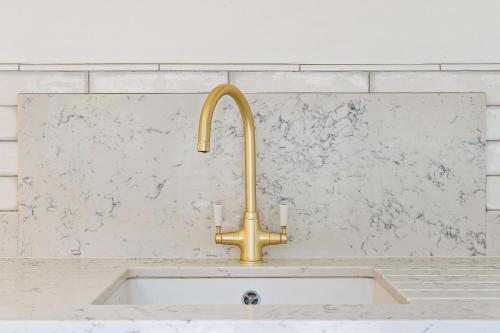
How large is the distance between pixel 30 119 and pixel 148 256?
0.42 m

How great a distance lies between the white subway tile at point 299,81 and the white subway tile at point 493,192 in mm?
357

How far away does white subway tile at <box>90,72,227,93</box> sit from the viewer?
1370mm

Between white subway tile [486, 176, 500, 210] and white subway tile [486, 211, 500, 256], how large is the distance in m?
0.02

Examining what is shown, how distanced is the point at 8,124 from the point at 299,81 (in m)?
0.68

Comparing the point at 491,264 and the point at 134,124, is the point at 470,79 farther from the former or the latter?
the point at 134,124

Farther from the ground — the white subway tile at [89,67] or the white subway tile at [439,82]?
the white subway tile at [89,67]

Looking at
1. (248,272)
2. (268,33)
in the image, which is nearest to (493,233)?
(248,272)

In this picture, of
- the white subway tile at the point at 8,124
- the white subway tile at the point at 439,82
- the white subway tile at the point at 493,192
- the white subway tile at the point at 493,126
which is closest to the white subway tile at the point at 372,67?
the white subway tile at the point at 439,82

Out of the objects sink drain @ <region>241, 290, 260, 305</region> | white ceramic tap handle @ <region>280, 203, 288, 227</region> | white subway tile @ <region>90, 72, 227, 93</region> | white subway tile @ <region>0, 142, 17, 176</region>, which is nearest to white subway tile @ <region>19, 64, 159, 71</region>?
white subway tile @ <region>90, 72, 227, 93</region>

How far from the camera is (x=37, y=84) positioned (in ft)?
4.52

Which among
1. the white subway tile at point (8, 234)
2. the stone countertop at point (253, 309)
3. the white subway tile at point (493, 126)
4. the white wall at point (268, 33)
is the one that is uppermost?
the white wall at point (268, 33)

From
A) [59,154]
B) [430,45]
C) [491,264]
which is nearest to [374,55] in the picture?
[430,45]

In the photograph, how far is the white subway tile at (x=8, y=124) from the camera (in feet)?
4.50

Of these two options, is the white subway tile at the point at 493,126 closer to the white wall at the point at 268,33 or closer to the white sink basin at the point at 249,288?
the white wall at the point at 268,33
